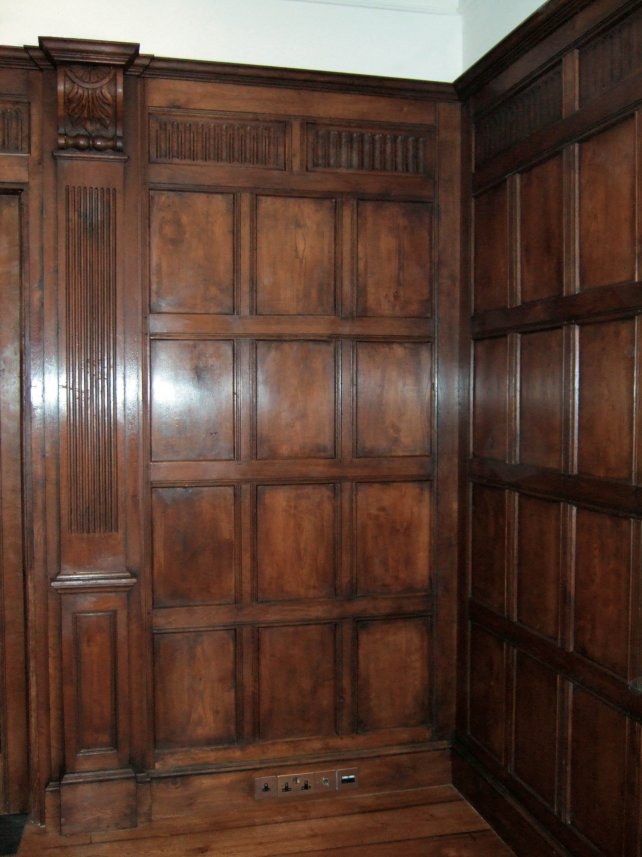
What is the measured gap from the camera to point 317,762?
113 inches

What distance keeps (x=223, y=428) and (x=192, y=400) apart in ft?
0.49

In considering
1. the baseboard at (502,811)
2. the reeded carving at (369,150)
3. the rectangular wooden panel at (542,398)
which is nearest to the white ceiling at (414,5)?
the reeded carving at (369,150)

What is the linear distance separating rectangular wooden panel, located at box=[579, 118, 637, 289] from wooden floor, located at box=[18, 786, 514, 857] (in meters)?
1.86

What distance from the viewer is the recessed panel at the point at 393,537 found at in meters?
2.92

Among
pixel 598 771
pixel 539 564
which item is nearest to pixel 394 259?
pixel 539 564

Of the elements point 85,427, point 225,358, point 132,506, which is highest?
point 225,358

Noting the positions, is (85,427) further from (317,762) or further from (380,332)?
(317,762)

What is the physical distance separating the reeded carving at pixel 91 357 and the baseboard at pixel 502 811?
5.15 feet

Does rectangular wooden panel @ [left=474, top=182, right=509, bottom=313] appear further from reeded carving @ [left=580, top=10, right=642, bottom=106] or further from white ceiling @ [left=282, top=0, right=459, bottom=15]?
white ceiling @ [left=282, top=0, right=459, bottom=15]

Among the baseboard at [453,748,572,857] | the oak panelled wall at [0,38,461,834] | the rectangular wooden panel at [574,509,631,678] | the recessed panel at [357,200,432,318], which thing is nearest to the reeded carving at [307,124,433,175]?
the oak panelled wall at [0,38,461,834]

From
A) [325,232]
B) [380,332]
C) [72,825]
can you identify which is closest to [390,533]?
[380,332]

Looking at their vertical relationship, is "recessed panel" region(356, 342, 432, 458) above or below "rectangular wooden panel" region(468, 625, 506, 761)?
above

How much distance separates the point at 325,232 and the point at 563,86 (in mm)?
950

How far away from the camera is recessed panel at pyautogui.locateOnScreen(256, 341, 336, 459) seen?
111 inches
